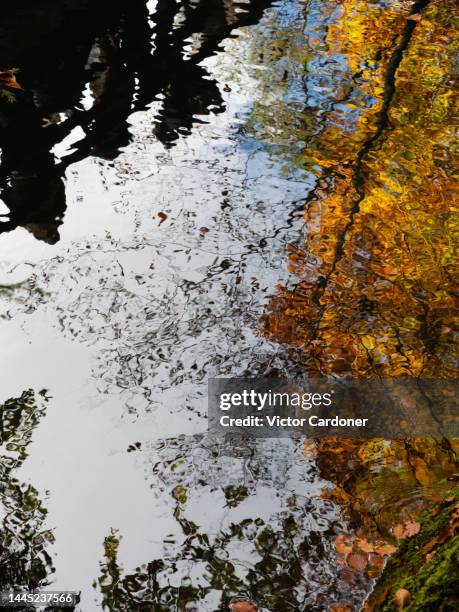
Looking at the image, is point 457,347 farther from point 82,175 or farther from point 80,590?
point 82,175

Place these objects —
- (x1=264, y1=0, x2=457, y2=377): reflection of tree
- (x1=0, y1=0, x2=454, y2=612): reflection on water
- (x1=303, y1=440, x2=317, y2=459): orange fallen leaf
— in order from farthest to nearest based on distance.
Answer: (x1=264, y1=0, x2=457, y2=377): reflection of tree, (x1=303, y1=440, x2=317, y2=459): orange fallen leaf, (x1=0, y1=0, x2=454, y2=612): reflection on water

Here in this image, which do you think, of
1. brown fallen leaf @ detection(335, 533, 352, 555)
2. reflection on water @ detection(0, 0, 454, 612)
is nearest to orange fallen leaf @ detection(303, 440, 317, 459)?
reflection on water @ detection(0, 0, 454, 612)

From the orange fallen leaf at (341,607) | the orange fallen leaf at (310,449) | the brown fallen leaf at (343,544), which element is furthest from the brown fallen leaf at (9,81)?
the orange fallen leaf at (341,607)

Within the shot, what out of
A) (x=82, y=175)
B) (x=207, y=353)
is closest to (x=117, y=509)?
(x=207, y=353)

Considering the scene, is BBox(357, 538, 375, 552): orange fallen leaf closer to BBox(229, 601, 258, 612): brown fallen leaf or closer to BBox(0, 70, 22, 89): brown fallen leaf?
BBox(229, 601, 258, 612): brown fallen leaf

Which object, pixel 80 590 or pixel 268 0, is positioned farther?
pixel 268 0

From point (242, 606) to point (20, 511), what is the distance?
1594 mm

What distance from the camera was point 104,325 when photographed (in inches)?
202

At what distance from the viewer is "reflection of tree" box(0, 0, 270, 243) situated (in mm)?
6941

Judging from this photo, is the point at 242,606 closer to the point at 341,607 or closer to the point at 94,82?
the point at 341,607

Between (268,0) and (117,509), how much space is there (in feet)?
40.5

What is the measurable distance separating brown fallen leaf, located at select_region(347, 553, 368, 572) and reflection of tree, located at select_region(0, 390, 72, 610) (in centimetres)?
186

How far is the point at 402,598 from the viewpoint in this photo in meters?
1.95

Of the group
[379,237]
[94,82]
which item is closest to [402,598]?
[379,237]
